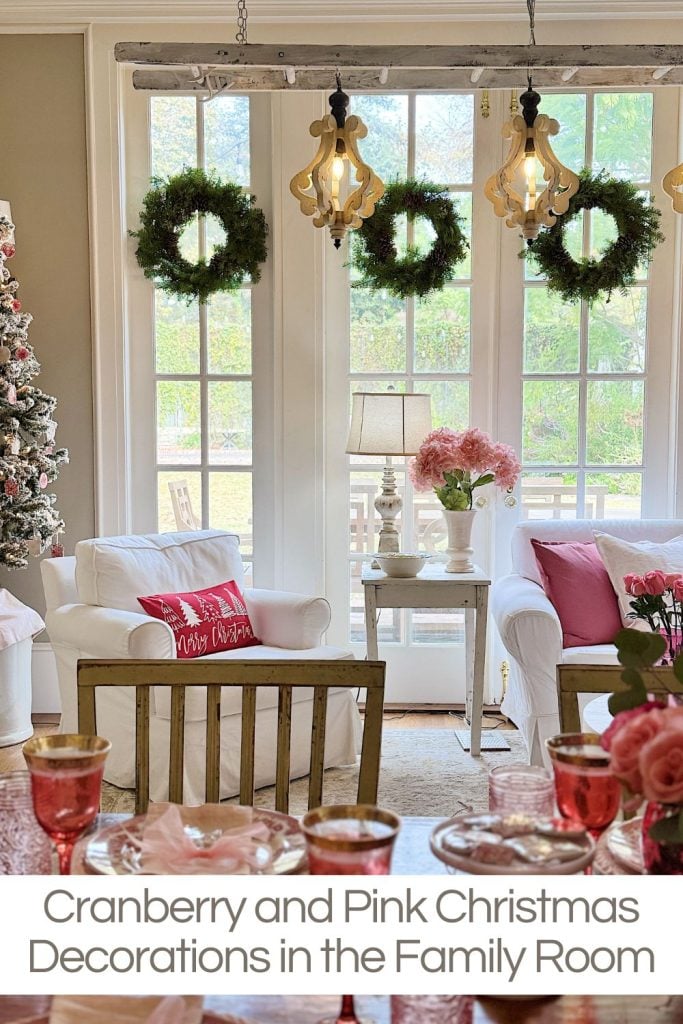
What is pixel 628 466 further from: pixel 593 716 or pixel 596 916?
pixel 596 916

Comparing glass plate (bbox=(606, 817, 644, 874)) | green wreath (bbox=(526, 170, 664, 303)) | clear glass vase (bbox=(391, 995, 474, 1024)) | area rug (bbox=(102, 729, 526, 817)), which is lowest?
area rug (bbox=(102, 729, 526, 817))

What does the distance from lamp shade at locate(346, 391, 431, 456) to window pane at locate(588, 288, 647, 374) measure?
3.34 ft

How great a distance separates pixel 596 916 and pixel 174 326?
3916mm

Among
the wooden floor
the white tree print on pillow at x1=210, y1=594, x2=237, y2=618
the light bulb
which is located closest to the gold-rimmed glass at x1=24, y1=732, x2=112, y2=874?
the light bulb

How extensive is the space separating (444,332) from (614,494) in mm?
1058

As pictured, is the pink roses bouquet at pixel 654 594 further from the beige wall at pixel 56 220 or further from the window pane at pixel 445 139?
the beige wall at pixel 56 220

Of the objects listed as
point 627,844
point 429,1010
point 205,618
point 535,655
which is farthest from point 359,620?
point 429,1010

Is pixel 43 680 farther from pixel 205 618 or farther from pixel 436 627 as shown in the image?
pixel 436 627

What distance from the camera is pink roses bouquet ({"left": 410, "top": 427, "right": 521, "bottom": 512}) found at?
13.2 ft

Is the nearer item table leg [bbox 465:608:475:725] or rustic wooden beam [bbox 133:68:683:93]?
rustic wooden beam [bbox 133:68:683:93]

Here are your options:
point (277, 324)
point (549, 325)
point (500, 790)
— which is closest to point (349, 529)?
point (277, 324)

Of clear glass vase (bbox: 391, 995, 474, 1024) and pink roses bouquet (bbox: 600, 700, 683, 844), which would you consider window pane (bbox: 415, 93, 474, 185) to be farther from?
clear glass vase (bbox: 391, 995, 474, 1024)

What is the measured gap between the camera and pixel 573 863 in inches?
44.9

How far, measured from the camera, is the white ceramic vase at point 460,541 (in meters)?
4.16
